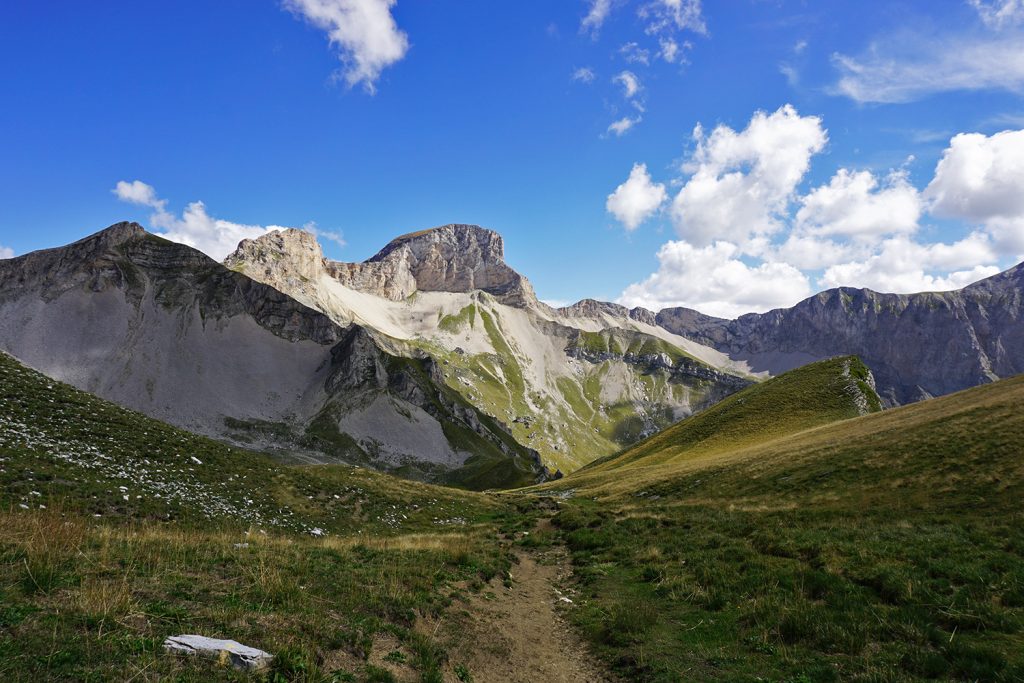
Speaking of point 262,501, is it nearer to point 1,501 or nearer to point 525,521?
point 1,501

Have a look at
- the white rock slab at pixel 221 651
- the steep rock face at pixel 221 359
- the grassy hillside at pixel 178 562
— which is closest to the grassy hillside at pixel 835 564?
the grassy hillside at pixel 178 562

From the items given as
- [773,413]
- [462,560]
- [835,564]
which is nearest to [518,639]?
[462,560]

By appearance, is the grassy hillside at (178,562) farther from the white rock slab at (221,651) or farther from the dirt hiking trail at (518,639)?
the dirt hiking trail at (518,639)

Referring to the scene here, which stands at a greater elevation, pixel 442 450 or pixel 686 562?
pixel 686 562

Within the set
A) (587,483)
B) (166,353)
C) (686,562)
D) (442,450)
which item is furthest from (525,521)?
(166,353)

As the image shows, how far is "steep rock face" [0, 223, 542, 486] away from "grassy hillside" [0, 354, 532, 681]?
Result: 94821mm

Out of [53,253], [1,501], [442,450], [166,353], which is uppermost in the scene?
[53,253]

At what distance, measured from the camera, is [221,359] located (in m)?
161

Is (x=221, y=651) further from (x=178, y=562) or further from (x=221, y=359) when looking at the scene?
(x=221, y=359)

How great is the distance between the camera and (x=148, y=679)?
670cm

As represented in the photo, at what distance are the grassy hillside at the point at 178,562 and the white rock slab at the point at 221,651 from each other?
0.73 ft

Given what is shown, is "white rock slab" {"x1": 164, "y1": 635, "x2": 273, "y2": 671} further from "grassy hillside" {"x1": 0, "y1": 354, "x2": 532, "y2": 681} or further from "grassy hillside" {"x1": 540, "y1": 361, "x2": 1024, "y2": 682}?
"grassy hillside" {"x1": 540, "y1": 361, "x2": 1024, "y2": 682}

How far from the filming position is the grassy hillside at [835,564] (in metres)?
10.9

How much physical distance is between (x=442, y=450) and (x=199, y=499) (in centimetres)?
13176
